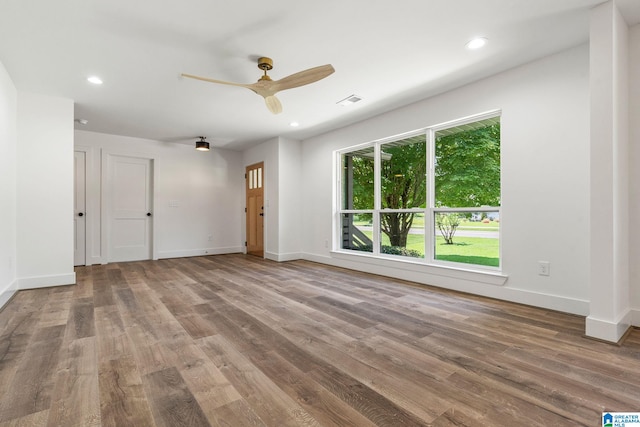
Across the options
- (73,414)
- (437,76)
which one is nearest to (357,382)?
(73,414)

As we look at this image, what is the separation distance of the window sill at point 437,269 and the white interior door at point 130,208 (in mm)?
4140

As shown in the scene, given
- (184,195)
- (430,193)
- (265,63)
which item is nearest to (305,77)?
(265,63)

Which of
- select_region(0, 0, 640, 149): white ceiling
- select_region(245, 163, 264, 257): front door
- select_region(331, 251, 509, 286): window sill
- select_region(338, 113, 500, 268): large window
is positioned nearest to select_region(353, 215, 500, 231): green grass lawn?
select_region(338, 113, 500, 268): large window

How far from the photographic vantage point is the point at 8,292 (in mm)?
3230

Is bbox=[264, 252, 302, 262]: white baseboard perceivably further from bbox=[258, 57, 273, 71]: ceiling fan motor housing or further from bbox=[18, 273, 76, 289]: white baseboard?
bbox=[258, 57, 273, 71]: ceiling fan motor housing

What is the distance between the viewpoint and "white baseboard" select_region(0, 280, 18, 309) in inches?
119

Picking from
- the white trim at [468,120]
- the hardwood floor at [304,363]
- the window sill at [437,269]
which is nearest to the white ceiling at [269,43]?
the white trim at [468,120]

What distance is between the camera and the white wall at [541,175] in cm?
272

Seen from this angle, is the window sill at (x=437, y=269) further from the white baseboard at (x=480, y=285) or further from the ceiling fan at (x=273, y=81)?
the ceiling fan at (x=273, y=81)

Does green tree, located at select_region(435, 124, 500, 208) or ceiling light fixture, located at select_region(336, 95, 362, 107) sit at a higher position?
ceiling light fixture, located at select_region(336, 95, 362, 107)

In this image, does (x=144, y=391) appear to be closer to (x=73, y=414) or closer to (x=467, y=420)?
(x=73, y=414)

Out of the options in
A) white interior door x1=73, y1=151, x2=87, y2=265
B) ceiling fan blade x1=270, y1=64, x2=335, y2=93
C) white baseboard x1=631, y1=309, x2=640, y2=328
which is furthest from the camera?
white interior door x1=73, y1=151, x2=87, y2=265

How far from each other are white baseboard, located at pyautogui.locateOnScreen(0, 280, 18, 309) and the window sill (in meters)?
4.18

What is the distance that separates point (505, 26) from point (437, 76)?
2.89 feet
